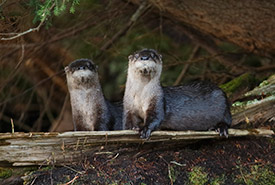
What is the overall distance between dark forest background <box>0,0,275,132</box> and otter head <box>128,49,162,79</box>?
82cm

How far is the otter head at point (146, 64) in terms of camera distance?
12.8 feet

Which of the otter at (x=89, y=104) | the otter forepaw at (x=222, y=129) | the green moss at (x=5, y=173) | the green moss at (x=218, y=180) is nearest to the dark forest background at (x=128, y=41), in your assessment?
the otter at (x=89, y=104)

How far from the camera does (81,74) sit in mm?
4148

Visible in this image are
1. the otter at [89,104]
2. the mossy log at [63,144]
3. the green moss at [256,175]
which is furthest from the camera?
the otter at [89,104]

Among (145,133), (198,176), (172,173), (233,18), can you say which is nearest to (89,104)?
(145,133)

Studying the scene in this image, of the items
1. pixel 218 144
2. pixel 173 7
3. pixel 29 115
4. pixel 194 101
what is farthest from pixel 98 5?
pixel 29 115

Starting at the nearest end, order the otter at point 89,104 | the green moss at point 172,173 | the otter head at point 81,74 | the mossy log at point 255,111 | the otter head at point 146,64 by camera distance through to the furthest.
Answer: the green moss at point 172,173
the otter head at point 146,64
the otter head at point 81,74
the otter at point 89,104
the mossy log at point 255,111

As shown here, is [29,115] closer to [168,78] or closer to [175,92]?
[168,78]

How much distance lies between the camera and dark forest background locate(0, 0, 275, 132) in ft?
15.2

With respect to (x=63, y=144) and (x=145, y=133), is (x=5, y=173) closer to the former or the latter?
(x=63, y=144)

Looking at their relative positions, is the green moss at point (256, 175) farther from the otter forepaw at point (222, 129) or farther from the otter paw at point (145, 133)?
the otter paw at point (145, 133)

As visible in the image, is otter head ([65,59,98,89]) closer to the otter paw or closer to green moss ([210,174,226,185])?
the otter paw

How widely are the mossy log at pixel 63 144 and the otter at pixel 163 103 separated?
160 mm

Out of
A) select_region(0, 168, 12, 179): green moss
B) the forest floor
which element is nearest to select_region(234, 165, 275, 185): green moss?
the forest floor
